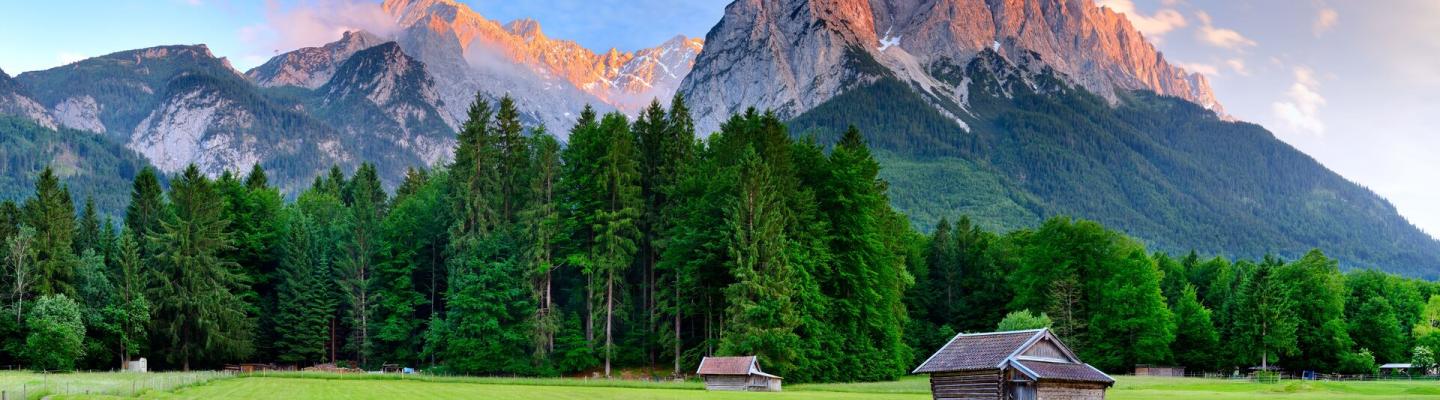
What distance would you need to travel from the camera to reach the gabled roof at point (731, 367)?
185 feet

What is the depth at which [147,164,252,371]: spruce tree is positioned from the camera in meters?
69.7

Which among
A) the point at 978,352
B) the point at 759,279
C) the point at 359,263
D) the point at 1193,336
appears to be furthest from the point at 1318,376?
the point at 359,263

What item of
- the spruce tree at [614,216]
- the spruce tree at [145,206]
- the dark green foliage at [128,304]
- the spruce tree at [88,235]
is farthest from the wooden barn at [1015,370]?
the spruce tree at [88,235]

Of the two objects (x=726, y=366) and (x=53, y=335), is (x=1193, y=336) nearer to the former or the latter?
(x=726, y=366)

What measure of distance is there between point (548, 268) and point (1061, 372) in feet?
109

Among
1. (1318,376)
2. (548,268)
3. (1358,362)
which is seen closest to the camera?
(548,268)

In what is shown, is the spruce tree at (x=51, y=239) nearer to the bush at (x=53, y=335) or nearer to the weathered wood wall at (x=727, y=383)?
the bush at (x=53, y=335)

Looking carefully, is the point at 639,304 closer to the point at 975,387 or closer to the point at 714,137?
the point at 714,137

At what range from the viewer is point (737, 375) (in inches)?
2228

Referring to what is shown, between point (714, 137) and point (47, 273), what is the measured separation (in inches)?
1576

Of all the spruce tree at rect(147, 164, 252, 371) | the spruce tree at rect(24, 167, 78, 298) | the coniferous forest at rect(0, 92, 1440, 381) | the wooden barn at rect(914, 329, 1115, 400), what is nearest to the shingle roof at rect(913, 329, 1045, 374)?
the wooden barn at rect(914, 329, 1115, 400)

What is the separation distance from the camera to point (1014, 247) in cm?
9150

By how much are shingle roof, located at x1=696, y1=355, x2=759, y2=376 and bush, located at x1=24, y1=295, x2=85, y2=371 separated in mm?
35615

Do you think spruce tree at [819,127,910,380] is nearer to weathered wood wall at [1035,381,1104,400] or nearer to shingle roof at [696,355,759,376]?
shingle roof at [696,355,759,376]
